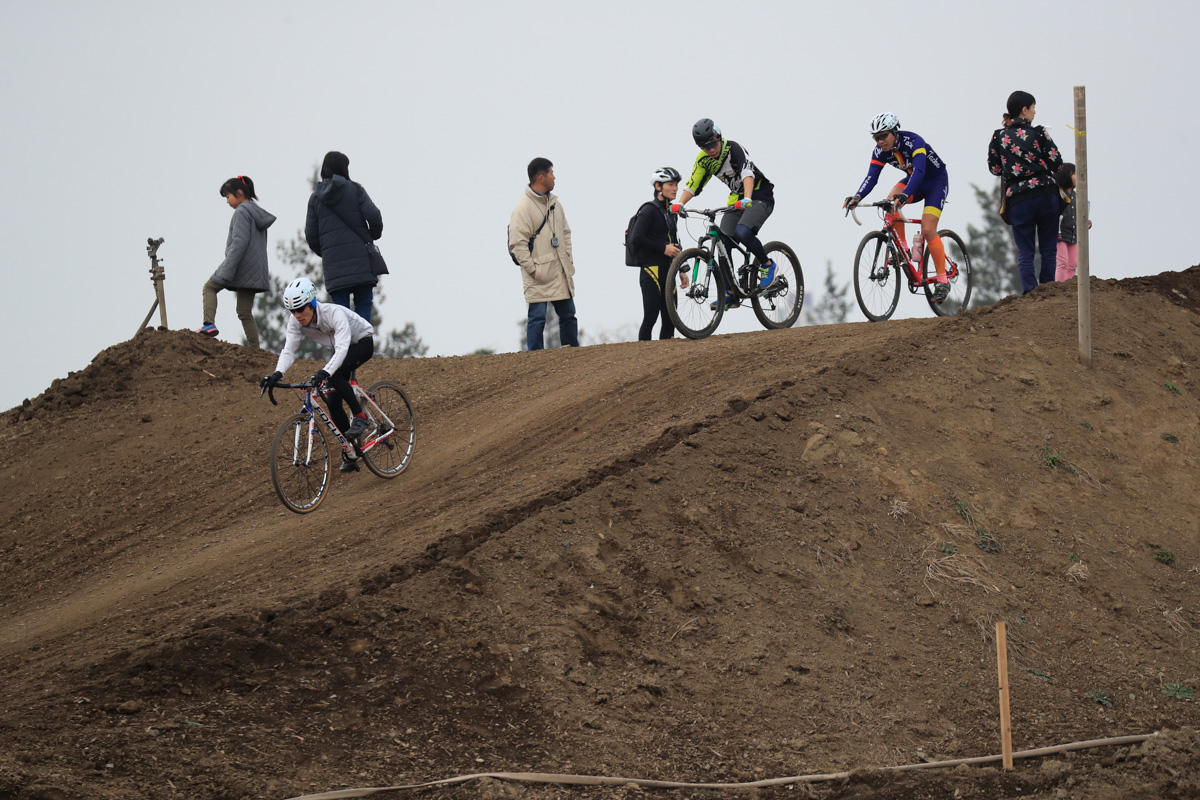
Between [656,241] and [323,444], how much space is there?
4.51 m

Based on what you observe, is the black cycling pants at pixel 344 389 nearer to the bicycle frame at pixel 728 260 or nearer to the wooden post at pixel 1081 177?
the bicycle frame at pixel 728 260

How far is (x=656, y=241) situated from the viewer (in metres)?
11.7

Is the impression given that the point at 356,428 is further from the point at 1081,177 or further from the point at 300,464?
the point at 1081,177

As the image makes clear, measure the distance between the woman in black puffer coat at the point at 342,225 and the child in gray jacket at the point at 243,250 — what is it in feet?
4.52

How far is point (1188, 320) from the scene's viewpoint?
11188 millimetres

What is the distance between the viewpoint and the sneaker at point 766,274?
11656mm

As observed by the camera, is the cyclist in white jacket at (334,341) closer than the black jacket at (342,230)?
Yes

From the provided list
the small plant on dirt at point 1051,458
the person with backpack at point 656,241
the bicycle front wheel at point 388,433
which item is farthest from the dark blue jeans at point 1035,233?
the bicycle front wheel at point 388,433

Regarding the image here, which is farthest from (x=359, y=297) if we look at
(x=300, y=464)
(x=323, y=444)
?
(x=300, y=464)

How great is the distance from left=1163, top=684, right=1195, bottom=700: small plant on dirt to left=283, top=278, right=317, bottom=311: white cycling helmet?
665cm

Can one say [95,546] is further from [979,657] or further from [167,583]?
[979,657]

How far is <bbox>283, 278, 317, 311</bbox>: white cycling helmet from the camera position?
8.48 meters

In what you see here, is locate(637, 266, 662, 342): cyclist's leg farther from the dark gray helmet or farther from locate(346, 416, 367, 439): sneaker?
locate(346, 416, 367, 439): sneaker

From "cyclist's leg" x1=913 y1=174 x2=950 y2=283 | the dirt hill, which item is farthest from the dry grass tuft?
"cyclist's leg" x1=913 y1=174 x2=950 y2=283
